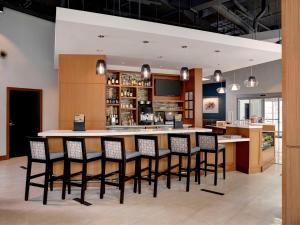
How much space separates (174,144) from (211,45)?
2.20m

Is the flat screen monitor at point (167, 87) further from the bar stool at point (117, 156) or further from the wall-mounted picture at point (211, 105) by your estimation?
the wall-mounted picture at point (211, 105)

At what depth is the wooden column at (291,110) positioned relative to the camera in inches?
95.3

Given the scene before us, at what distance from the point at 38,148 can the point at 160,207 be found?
83.7 inches

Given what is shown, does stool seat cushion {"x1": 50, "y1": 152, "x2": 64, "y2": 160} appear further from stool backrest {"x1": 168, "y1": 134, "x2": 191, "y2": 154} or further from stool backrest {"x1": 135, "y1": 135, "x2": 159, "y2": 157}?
stool backrest {"x1": 168, "y1": 134, "x2": 191, "y2": 154}

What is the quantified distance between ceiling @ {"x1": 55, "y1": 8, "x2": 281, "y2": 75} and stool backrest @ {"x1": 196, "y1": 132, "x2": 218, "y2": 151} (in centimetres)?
181

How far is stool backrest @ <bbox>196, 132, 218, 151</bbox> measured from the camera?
5242 mm

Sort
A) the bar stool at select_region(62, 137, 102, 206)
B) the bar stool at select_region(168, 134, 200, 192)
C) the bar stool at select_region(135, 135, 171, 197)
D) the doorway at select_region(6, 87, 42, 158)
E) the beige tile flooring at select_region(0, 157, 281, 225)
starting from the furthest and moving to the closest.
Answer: the doorway at select_region(6, 87, 42, 158), the bar stool at select_region(168, 134, 200, 192), the bar stool at select_region(135, 135, 171, 197), the bar stool at select_region(62, 137, 102, 206), the beige tile flooring at select_region(0, 157, 281, 225)

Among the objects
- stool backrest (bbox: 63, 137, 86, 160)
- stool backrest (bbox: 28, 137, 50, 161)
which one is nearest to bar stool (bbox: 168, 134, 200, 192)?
stool backrest (bbox: 63, 137, 86, 160)

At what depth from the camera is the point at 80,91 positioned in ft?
21.4

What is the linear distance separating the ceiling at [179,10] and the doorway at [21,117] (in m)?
2.47

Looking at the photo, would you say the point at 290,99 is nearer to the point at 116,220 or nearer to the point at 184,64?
the point at 116,220

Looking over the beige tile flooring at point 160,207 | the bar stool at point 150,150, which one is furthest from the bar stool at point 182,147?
the beige tile flooring at point 160,207

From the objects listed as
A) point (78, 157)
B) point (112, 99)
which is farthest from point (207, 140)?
point (112, 99)

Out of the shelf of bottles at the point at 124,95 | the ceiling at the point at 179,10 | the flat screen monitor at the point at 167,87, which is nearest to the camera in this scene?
the ceiling at the point at 179,10
